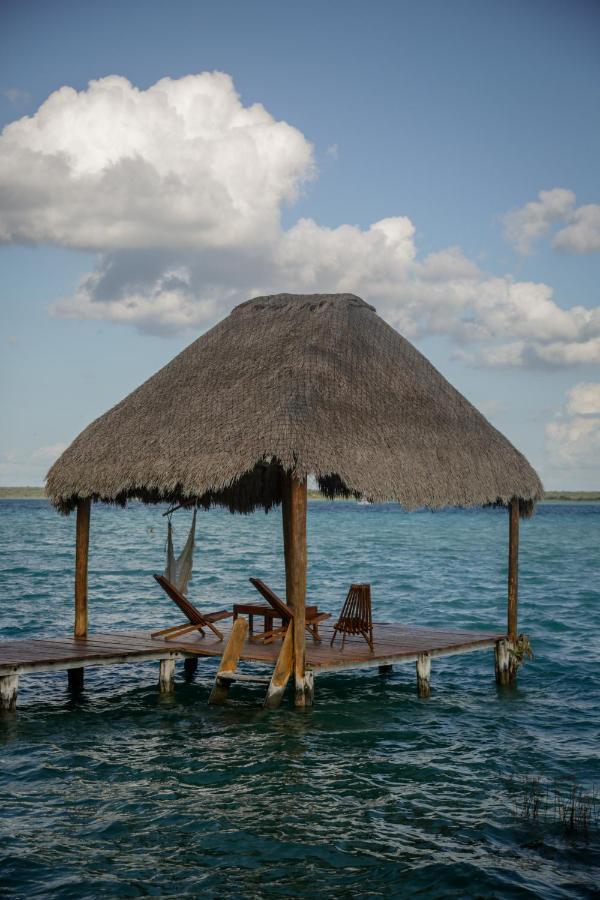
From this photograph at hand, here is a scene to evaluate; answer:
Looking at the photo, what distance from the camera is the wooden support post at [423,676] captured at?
36.7 feet

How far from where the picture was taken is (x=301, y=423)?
9.74 metres

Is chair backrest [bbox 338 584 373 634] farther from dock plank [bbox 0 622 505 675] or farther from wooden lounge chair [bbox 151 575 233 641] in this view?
wooden lounge chair [bbox 151 575 233 641]

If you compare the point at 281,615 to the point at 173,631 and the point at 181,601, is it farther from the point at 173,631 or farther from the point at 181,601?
the point at 173,631

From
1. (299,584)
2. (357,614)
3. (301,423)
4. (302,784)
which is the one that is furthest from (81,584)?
(302,784)

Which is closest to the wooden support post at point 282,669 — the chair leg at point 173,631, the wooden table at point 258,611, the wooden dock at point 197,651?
the wooden dock at point 197,651

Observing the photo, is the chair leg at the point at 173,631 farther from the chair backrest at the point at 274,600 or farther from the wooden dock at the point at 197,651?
the chair backrest at the point at 274,600

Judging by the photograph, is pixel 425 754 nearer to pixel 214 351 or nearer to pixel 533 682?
pixel 533 682

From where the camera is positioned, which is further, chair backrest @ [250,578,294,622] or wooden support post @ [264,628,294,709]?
chair backrest @ [250,578,294,622]

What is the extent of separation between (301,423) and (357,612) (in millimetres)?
2408

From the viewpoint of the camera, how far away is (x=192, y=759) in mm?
8766

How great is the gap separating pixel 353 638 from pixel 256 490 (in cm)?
334

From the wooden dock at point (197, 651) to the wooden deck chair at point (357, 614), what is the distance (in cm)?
20

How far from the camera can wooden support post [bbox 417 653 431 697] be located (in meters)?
11.2

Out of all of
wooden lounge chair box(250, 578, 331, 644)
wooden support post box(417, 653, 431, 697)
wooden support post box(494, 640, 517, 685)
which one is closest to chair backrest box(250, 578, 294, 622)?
wooden lounge chair box(250, 578, 331, 644)
